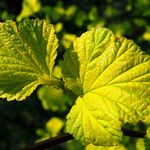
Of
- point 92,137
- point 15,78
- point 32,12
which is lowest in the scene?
point 92,137

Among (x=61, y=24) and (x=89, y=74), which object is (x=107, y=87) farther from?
(x=61, y=24)

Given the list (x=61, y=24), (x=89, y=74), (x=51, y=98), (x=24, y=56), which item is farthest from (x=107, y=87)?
(x=61, y=24)

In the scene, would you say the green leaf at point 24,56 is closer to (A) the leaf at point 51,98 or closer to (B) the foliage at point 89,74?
(B) the foliage at point 89,74

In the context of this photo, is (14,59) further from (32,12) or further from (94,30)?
(32,12)

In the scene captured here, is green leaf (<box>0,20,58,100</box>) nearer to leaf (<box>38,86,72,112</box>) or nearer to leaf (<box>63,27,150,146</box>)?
leaf (<box>63,27,150,146</box>)

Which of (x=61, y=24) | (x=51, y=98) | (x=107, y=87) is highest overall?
(x=61, y=24)

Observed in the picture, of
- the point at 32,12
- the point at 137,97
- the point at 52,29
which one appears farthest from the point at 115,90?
the point at 32,12

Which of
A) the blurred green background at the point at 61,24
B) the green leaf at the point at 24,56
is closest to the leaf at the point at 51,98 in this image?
the blurred green background at the point at 61,24
